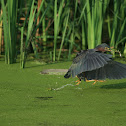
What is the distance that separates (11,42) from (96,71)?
1449 millimetres

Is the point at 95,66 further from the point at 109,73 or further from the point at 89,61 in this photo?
the point at 109,73

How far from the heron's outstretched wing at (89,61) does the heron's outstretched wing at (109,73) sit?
197mm

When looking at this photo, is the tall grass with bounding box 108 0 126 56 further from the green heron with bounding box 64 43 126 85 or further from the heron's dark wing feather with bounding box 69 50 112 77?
the heron's dark wing feather with bounding box 69 50 112 77

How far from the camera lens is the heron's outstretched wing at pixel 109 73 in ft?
10.2

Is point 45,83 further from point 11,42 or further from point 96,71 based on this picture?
point 11,42

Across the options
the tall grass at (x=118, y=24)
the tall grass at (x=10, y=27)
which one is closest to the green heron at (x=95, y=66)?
the tall grass at (x=10, y=27)

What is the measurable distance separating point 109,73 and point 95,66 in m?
0.35

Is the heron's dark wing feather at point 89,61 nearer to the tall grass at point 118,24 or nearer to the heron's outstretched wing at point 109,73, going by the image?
the heron's outstretched wing at point 109,73

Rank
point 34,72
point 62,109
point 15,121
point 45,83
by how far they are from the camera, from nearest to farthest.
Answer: point 15,121, point 62,109, point 45,83, point 34,72

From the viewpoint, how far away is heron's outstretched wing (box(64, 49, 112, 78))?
2.87 metres

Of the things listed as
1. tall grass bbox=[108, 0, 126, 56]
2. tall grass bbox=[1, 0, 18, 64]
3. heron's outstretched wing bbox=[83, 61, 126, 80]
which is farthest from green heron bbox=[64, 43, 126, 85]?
tall grass bbox=[108, 0, 126, 56]

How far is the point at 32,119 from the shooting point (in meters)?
2.26

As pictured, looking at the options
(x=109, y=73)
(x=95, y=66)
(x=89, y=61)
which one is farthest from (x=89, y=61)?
(x=109, y=73)

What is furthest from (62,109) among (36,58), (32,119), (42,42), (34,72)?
(42,42)
